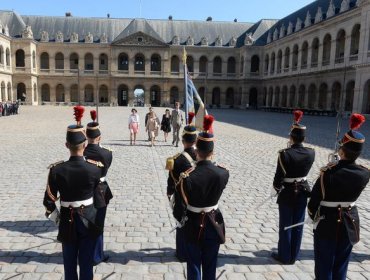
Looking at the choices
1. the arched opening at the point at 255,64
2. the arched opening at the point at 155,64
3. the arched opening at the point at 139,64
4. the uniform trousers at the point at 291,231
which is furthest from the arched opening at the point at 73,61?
the uniform trousers at the point at 291,231

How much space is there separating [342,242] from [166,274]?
2.26 metres

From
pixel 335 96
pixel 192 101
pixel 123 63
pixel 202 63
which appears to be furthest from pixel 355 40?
pixel 123 63

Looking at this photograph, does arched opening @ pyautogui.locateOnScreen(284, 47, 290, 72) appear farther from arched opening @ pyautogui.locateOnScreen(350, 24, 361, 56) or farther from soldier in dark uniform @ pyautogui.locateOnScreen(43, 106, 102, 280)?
soldier in dark uniform @ pyautogui.locateOnScreen(43, 106, 102, 280)

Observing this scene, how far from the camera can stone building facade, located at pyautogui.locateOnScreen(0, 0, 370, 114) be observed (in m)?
56.7

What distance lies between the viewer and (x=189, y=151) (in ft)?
15.5

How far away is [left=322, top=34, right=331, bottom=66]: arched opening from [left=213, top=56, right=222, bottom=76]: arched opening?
2490 centimetres

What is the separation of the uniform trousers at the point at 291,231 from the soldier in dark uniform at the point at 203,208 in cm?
155

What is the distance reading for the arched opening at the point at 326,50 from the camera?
41.5 metres

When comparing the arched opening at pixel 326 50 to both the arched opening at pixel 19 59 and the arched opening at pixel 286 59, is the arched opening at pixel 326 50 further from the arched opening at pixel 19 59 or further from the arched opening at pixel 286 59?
the arched opening at pixel 19 59

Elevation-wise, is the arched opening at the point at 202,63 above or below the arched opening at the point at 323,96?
above


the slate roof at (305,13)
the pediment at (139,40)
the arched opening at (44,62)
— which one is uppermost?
the slate roof at (305,13)

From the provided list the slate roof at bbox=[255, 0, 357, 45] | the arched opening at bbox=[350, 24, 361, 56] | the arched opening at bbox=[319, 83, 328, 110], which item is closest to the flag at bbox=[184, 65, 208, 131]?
the arched opening at bbox=[350, 24, 361, 56]

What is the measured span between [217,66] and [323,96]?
26.3 metres

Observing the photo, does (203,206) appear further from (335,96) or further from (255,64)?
(255,64)
